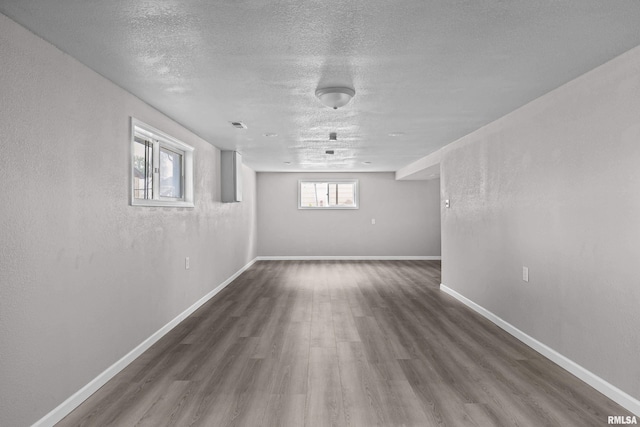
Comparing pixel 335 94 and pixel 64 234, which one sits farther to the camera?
pixel 335 94

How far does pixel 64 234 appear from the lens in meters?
2.22

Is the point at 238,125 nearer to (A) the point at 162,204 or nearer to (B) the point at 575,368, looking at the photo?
(A) the point at 162,204

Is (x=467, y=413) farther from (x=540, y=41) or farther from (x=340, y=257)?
(x=340, y=257)

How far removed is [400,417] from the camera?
215cm

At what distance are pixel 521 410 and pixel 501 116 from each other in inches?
105

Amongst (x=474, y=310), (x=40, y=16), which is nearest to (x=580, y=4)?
(x=40, y=16)

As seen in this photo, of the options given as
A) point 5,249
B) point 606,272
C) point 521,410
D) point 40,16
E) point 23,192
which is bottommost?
point 521,410

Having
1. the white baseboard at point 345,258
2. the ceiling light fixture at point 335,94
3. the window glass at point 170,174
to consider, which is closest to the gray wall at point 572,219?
the ceiling light fixture at point 335,94

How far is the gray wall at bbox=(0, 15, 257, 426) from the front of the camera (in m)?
1.85

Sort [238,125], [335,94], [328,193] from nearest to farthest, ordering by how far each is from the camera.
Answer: [335,94] < [238,125] < [328,193]

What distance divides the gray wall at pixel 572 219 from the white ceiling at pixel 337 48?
239 mm

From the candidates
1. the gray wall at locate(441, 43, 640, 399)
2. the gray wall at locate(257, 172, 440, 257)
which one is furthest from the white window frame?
the gray wall at locate(257, 172, 440, 257)

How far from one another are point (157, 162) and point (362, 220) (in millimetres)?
6129

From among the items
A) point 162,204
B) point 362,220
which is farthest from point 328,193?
point 162,204
